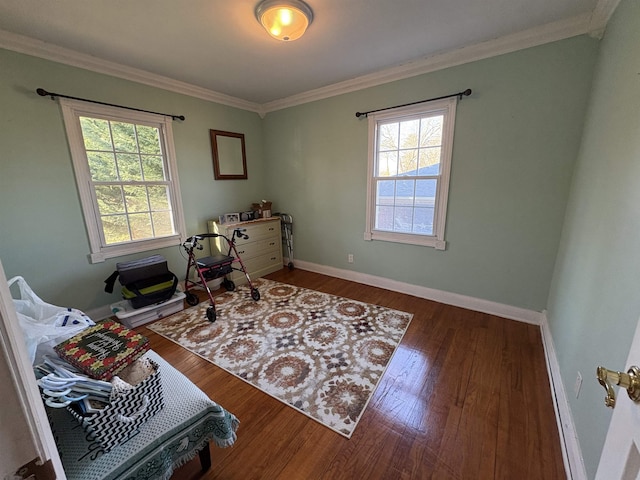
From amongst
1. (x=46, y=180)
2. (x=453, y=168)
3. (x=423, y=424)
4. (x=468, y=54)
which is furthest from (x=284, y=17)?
(x=423, y=424)

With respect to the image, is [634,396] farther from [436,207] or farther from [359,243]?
[359,243]

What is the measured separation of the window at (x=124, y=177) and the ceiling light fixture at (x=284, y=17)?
6.09ft

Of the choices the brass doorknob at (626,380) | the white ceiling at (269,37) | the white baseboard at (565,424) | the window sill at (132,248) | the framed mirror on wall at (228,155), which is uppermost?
the white ceiling at (269,37)

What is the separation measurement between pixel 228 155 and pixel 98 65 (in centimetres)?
156

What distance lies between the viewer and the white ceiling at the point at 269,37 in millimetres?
1841

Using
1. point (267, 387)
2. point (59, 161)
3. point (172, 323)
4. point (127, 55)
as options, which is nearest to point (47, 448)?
point (267, 387)

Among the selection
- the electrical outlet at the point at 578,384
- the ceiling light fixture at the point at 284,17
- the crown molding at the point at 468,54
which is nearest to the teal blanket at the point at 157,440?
the electrical outlet at the point at 578,384

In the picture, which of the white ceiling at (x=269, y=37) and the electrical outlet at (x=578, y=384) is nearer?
the electrical outlet at (x=578, y=384)

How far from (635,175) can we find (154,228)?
154 inches

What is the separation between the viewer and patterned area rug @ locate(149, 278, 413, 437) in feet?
5.77

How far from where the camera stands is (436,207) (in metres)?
2.90

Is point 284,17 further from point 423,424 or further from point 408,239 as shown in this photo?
point 423,424

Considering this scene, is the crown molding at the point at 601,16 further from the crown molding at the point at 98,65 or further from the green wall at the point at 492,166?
the crown molding at the point at 98,65

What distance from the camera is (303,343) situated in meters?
2.30
